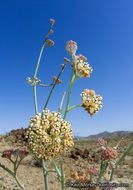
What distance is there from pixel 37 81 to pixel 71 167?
775 centimetres

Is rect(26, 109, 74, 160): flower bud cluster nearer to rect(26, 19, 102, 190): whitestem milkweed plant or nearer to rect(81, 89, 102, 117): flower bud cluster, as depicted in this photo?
rect(26, 19, 102, 190): whitestem milkweed plant


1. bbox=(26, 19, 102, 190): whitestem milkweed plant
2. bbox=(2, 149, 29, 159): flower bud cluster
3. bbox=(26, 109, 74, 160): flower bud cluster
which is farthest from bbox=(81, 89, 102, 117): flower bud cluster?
bbox=(2, 149, 29, 159): flower bud cluster

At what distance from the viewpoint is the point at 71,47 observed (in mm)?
2188

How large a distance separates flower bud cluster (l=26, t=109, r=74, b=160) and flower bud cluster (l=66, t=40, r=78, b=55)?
857mm

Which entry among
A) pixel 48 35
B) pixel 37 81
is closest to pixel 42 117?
pixel 37 81

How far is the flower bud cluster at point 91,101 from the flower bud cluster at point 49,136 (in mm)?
331

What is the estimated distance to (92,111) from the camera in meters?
1.95

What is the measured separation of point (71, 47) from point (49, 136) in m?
1.13

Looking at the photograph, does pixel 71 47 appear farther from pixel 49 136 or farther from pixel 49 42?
pixel 49 136

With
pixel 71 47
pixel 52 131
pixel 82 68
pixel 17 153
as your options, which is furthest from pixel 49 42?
pixel 17 153

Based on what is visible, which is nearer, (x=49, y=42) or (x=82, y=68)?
(x=82, y=68)

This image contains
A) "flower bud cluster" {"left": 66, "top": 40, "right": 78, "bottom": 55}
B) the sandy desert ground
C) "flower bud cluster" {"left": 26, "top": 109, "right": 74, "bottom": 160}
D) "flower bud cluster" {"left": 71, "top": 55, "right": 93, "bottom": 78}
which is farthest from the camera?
the sandy desert ground

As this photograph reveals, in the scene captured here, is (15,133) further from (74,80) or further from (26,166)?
(74,80)

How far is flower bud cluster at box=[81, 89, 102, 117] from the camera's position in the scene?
1.95 metres
